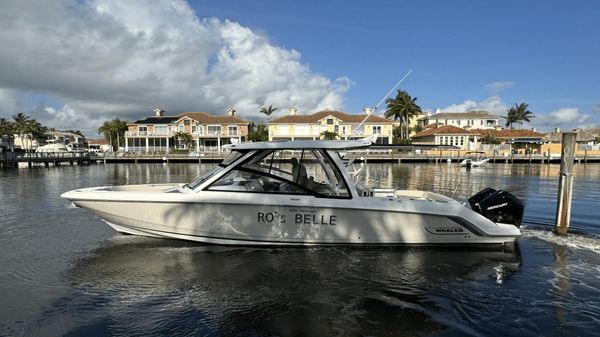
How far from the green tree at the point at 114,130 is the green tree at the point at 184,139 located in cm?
2908

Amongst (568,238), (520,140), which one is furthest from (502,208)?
(520,140)

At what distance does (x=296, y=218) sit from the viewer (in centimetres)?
689

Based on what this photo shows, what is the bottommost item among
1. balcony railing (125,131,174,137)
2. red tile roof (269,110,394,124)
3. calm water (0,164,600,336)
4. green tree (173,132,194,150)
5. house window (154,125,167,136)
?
calm water (0,164,600,336)

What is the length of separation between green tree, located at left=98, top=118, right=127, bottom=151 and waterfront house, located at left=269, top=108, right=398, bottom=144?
45.6 m

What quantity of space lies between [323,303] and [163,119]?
8073 centimetres

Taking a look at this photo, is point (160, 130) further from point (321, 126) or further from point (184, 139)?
point (321, 126)

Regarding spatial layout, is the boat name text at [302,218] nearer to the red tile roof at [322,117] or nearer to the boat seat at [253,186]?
the boat seat at [253,186]

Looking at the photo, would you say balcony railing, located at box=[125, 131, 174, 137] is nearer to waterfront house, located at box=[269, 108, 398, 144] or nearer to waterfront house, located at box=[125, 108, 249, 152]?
waterfront house, located at box=[125, 108, 249, 152]

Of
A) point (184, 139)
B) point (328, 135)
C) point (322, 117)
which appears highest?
point (322, 117)

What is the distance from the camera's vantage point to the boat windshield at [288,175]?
7.00 metres

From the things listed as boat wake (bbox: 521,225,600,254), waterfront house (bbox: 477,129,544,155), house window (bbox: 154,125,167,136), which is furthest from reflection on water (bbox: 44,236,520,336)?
house window (bbox: 154,125,167,136)

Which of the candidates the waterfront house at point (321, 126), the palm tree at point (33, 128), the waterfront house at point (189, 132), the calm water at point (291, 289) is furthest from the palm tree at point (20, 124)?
the calm water at point (291, 289)

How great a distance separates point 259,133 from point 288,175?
7121 cm

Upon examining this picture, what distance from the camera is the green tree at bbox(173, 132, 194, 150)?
72750 millimetres
